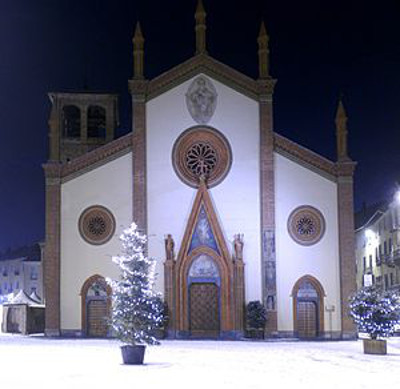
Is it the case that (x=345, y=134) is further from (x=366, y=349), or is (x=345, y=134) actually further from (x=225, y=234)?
(x=366, y=349)

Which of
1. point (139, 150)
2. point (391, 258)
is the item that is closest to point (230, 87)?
point (139, 150)

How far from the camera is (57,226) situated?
138 feet

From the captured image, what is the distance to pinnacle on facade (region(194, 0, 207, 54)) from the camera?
1726 inches

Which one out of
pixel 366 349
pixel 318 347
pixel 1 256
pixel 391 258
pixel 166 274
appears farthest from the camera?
pixel 1 256

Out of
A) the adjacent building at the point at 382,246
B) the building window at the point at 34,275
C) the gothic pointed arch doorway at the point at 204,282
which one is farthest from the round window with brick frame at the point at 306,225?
the building window at the point at 34,275

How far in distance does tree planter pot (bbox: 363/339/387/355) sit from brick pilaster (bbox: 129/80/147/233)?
1531 cm

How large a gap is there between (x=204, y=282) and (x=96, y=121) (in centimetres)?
1783

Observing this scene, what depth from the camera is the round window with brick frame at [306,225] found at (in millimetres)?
42094

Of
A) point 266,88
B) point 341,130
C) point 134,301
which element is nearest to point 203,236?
point 266,88

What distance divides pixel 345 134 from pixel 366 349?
15.7 m

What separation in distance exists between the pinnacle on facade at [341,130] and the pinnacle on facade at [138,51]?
38.2 feet

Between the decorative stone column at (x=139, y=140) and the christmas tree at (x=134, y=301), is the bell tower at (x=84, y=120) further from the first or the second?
the christmas tree at (x=134, y=301)

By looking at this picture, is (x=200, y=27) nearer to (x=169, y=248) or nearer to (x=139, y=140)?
(x=139, y=140)

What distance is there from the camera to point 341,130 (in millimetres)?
43312
